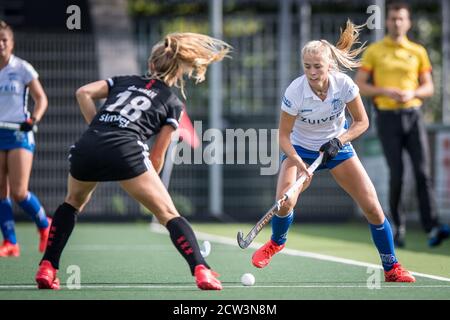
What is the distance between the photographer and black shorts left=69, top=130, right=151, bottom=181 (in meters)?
6.35

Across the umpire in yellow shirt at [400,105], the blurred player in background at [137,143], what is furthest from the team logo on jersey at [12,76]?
the umpire in yellow shirt at [400,105]

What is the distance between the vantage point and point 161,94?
6.56 metres

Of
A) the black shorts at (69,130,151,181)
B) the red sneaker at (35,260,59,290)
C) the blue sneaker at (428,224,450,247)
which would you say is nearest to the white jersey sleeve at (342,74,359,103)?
the black shorts at (69,130,151,181)

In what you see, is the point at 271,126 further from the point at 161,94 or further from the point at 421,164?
the point at 161,94

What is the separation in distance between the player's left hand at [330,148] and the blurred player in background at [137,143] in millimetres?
926

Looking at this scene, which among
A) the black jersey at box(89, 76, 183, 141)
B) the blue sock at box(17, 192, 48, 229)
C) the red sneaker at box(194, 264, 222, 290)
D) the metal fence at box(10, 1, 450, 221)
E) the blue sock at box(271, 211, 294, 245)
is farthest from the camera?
the metal fence at box(10, 1, 450, 221)

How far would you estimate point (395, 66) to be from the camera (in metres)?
10.4

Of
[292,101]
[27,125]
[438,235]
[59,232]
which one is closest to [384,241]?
[292,101]

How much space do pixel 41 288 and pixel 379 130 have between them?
4.74 meters

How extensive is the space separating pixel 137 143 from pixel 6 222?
3.33 metres

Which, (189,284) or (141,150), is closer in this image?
(141,150)

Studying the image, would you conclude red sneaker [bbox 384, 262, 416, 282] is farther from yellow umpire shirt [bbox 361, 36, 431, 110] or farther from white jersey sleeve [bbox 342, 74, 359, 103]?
yellow umpire shirt [bbox 361, 36, 431, 110]

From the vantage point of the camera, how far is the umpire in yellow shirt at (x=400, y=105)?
10234mm
